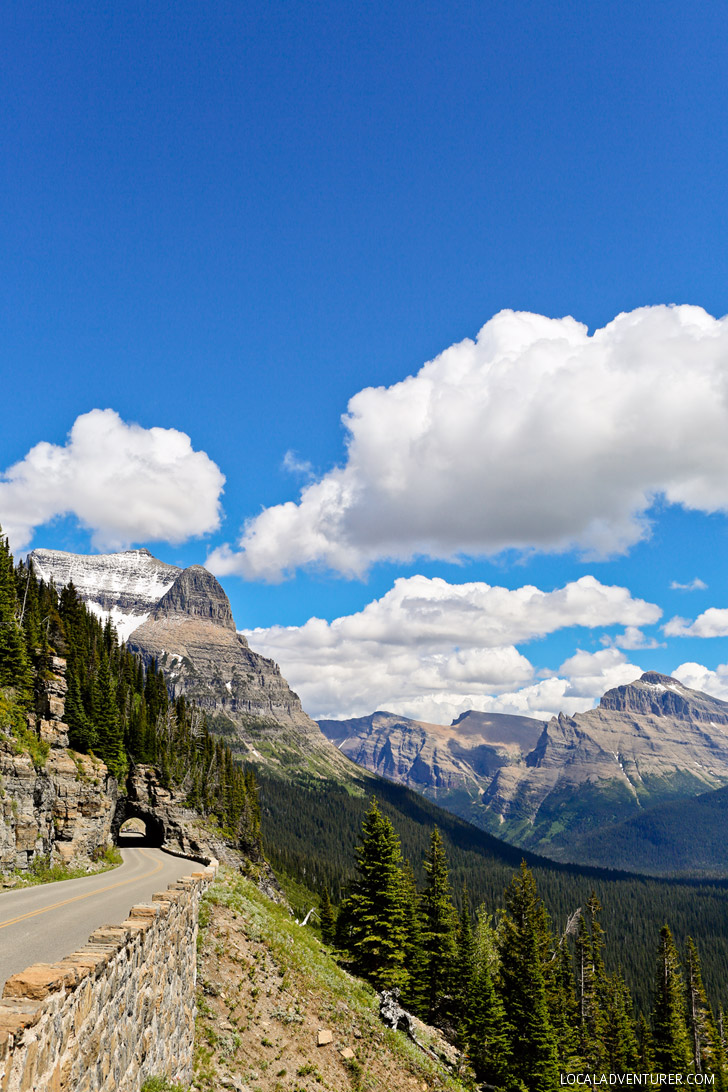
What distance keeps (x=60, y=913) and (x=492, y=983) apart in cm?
4375

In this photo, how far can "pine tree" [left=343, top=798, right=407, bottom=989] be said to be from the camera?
38.5m

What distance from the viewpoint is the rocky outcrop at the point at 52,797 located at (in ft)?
115

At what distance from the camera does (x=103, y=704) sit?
61.3m

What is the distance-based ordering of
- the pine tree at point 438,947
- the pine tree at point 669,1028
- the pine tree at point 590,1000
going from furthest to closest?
the pine tree at point 590,1000 → the pine tree at point 669,1028 → the pine tree at point 438,947

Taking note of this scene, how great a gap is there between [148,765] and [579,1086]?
179ft

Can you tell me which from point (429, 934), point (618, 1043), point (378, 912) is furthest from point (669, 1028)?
point (378, 912)

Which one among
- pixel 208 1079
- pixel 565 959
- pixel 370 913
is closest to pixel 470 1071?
pixel 370 913

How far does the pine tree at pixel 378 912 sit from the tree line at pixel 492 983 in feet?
0.23

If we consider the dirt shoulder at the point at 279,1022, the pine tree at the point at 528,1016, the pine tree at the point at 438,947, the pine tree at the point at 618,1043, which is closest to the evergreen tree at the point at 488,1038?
the pine tree at the point at 528,1016

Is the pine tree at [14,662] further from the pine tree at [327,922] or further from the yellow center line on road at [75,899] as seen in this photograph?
the pine tree at [327,922]

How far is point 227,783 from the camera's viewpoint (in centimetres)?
9994

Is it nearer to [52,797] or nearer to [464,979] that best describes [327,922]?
[464,979]

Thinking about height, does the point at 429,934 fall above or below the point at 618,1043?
above

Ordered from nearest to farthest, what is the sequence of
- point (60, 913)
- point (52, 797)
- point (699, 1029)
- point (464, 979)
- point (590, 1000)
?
1. point (60, 913)
2. point (52, 797)
3. point (464, 979)
4. point (590, 1000)
5. point (699, 1029)
